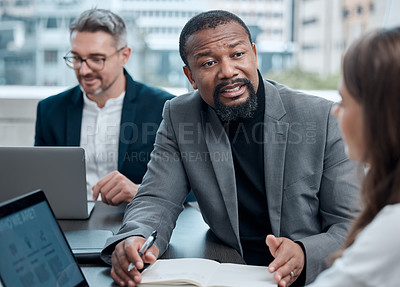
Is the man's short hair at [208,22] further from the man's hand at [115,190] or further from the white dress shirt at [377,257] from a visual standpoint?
the white dress shirt at [377,257]

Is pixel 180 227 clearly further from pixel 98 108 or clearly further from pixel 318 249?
pixel 98 108

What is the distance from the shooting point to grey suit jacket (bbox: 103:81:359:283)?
164 centimetres

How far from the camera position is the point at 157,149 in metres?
1.87

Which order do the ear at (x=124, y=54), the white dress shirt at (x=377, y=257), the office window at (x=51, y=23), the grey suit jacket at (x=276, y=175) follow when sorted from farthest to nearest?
1. the office window at (x=51, y=23)
2. the ear at (x=124, y=54)
3. the grey suit jacket at (x=276, y=175)
4. the white dress shirt at (x=377, y=257)

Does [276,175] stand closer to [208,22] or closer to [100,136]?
[208,22]

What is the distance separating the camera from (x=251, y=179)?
5.85 ft

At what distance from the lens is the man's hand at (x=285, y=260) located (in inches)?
49.9

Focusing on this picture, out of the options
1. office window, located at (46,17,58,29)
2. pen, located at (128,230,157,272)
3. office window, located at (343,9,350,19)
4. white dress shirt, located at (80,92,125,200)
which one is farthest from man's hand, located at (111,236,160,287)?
office window, located at (343,9,350,19)

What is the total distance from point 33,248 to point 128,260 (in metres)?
0.33

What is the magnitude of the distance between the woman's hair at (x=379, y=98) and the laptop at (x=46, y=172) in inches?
41.0

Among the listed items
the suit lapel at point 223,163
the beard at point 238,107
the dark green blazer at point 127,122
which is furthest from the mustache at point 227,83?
the dark green blazer at point 127,122

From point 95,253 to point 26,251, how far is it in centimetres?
42

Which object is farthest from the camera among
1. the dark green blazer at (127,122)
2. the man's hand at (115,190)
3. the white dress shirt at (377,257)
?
the dark green blazer at (127,122)

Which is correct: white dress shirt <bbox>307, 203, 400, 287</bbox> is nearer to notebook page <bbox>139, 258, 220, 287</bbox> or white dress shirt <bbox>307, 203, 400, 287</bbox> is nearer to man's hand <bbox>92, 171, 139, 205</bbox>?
notebook page <bbox>139, 258, 220, 287</bbox>
